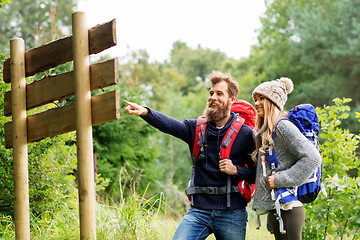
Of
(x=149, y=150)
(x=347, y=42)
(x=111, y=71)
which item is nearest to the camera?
(x=111, y=71)

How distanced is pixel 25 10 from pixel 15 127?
25162mm

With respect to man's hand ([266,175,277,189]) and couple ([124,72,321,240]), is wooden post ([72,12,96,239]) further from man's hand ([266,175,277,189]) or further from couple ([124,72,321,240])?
man's hand ([266,175,277,189])

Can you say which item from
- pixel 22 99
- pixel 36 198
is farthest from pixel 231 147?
pixel 36 198

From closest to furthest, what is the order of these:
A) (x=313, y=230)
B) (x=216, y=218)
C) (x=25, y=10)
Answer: (x=216, y=218) < (x=313, y=230) < (x=25, y=10)

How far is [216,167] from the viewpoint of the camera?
3.41 meters

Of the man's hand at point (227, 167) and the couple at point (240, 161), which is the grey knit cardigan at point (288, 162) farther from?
the man's hand at point (227, 167)

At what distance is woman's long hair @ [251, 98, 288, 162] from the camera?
3.20 meters

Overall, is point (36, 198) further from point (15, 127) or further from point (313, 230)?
point (313, 230)

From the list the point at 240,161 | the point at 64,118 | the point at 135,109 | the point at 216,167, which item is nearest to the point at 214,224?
the point at 216,167

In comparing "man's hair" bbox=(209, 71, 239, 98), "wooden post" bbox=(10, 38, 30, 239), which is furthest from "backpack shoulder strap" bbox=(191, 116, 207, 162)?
"wooden post" bbox=(10, 38, 30, 239)

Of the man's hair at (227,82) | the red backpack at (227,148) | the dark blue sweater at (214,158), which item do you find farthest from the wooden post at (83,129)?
the man's hair at (227,82)

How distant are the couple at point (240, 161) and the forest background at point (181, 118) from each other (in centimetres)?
96

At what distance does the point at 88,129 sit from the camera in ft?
9.85

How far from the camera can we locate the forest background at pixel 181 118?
4570 mm
